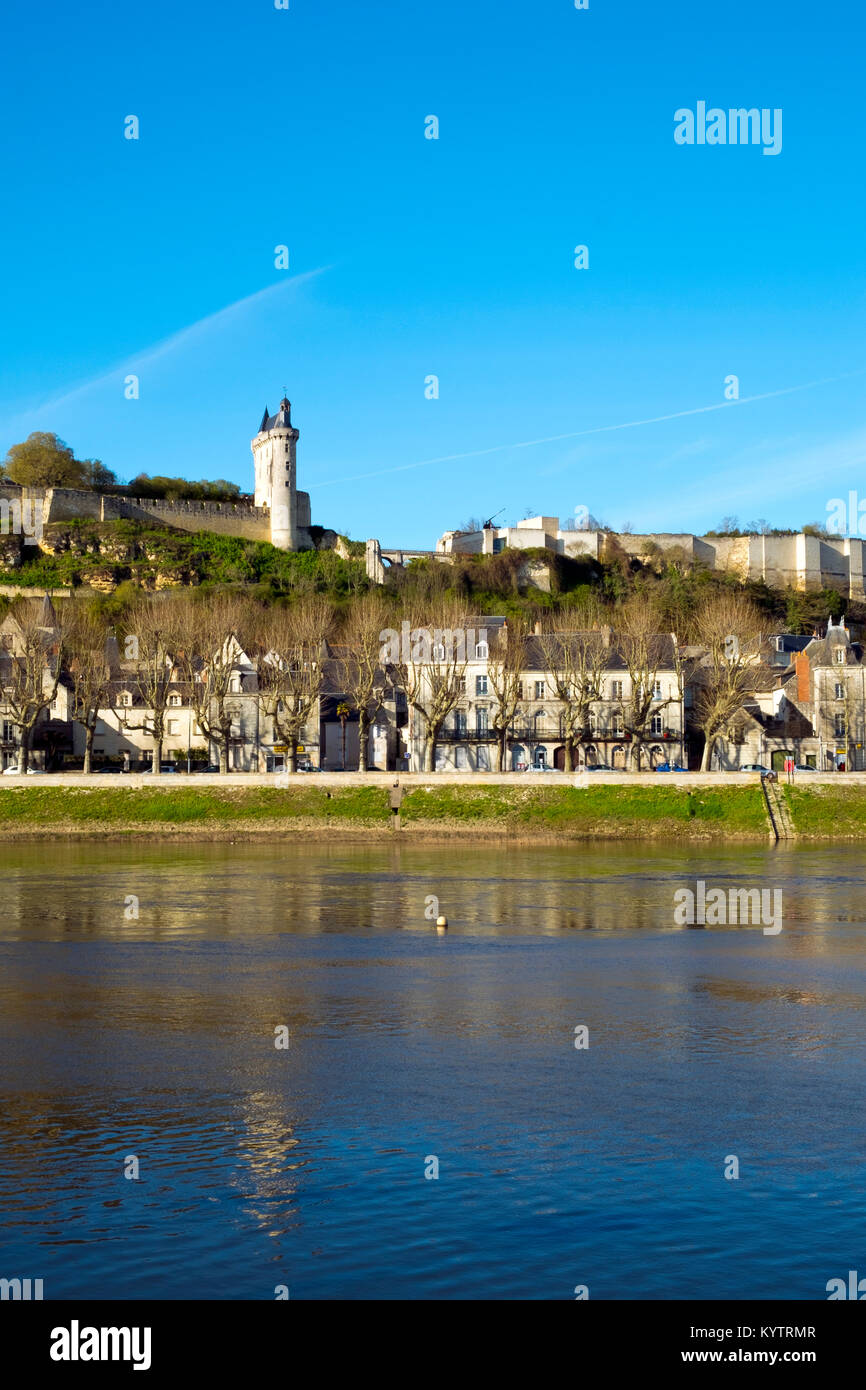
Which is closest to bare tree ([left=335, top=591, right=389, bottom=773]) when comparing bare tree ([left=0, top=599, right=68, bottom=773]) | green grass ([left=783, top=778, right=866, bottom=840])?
bare tree ([left=0, top=599, right=68, bottom=773])

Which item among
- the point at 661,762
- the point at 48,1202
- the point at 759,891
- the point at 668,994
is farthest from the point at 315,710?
the point at 48,1202

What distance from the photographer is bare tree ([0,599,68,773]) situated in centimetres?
6347

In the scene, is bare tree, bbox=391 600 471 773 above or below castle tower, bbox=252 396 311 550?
below

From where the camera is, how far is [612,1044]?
64.3ft

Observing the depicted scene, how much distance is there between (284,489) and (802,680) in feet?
211

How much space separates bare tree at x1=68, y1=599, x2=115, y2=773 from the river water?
32752 mm

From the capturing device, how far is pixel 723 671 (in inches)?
2554

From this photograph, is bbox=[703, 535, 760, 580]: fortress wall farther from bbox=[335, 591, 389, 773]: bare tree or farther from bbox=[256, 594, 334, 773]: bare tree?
bbox=[256, 594, 334, 773]: bare tree

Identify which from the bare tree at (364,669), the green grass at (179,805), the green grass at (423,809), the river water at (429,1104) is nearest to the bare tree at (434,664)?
the bare tree at (364,669)

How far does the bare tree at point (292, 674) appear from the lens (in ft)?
210

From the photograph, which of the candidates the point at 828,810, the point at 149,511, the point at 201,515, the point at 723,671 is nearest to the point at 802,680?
the point at 723,671

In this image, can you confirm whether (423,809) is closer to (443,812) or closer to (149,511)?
(443,812)

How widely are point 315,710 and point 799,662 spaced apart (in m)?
27.3
